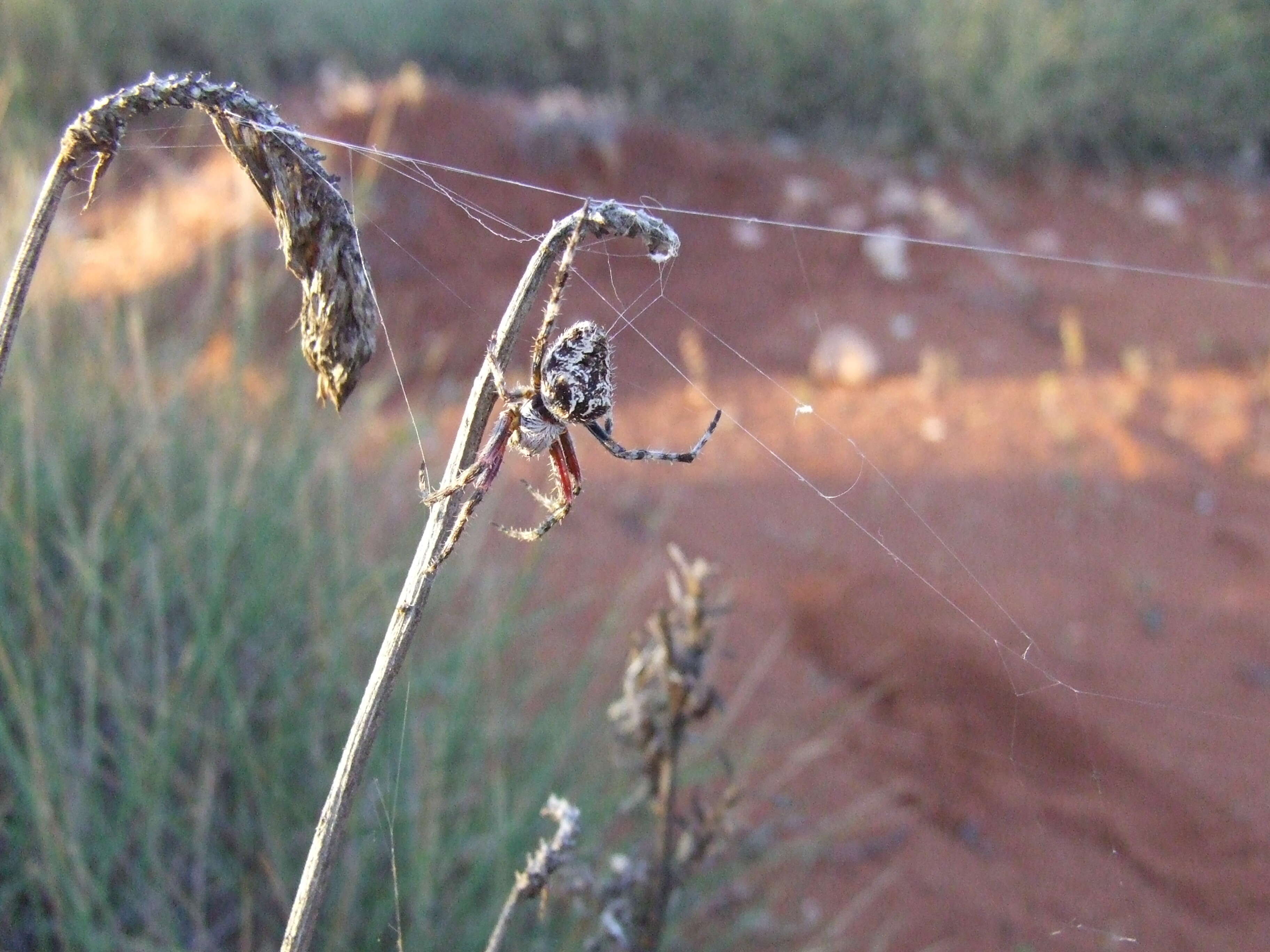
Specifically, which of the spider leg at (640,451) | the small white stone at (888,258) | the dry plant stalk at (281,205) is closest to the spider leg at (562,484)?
the spider leg at (640,451)

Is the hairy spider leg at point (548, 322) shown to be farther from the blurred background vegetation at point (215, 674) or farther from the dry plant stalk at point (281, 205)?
Answer: the blurred background vegetation at point (215, 674)

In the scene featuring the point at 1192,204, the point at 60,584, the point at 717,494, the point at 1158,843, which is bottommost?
the point at 1158,843

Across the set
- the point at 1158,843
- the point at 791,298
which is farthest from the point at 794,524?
the point at 791,298

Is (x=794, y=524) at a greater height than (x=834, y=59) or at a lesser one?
lesser

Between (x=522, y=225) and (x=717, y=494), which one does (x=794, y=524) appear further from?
(x=522, y=225)

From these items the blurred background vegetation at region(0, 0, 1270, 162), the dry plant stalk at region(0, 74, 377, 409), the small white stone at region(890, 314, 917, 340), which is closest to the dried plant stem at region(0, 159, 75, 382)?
the dry plant stalk at region(0, 74, 377, 409)

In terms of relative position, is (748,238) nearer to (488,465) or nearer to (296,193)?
(488,465)
